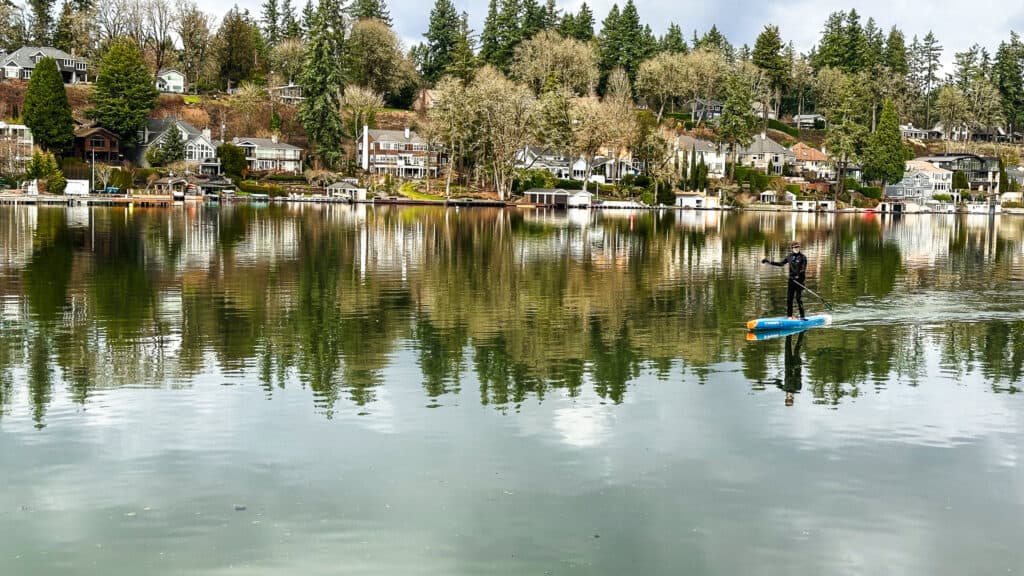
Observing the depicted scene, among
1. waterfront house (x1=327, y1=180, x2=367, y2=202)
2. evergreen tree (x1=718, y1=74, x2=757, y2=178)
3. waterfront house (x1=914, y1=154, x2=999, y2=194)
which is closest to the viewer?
waterfront house (x1=327, y1=180, x2=367, y2=202)

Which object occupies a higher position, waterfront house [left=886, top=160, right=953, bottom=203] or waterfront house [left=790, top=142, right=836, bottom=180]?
waterfront house [left=790, top=142, right=836, bottom=180]

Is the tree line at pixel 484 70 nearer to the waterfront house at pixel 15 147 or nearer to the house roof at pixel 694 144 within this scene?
the house roof at pixel 694 144

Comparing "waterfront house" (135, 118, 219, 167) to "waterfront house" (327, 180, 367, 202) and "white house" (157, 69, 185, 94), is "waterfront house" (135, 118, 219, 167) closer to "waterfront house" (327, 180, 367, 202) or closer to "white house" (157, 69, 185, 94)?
"waterfront house" (327, 180, 367, 202)

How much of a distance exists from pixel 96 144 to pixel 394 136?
44.6m

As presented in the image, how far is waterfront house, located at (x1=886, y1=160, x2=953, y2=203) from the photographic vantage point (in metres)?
180

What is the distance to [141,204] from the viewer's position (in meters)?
118

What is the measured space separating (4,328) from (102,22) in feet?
512

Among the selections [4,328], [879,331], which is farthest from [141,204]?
[879,331]

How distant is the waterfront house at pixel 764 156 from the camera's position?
568ft

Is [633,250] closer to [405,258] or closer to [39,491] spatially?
Result: [405,258]

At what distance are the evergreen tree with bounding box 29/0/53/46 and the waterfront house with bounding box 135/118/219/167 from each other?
1603 inches

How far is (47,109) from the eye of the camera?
130 m

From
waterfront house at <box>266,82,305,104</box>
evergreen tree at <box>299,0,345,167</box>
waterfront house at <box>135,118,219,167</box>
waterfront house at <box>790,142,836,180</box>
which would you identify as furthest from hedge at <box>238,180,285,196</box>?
waterfront house at <box>790,142,836,180</box>

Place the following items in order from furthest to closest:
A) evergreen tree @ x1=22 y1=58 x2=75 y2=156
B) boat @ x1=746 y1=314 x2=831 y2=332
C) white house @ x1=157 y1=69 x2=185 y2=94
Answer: white house @ x1=157 y1=69 x2=185 y2=94 → evergreen tree @ x1=22 y1=58 x2=75 y2=156 → boat @ x1=746 y1=314 x2=831 y2=332
